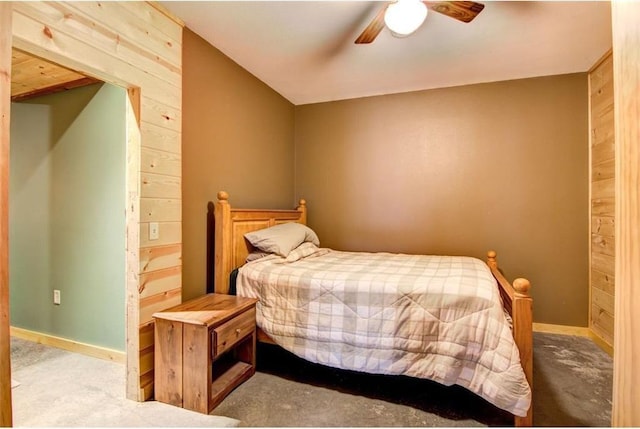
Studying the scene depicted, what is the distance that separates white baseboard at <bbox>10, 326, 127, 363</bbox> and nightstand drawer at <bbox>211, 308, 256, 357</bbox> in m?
1.09

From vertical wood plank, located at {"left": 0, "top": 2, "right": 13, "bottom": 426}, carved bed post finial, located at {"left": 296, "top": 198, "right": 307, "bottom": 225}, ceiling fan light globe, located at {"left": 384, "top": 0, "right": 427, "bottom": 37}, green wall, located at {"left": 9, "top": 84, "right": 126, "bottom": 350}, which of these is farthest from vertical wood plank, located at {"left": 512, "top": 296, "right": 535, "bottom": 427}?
green wall, located at {"left": 9, "top": 84, "right": 126, "bottom": 350}

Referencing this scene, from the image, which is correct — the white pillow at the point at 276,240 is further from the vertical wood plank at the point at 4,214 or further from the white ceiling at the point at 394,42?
the vertical wood plank at the point at 4,214

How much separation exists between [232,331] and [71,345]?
1.69 m

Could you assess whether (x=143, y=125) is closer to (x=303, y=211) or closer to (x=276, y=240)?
(x=276, y=240)

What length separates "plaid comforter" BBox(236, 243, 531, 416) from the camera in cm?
156

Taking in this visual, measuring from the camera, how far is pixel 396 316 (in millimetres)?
1796

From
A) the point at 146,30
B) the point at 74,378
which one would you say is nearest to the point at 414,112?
the point at 146,30

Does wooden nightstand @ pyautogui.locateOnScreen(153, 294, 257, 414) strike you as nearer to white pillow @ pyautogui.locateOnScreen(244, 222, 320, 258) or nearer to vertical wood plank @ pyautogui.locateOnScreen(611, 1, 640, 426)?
white pillow @ pyautogui.locateOnScreen(244, 222, 320, 258)

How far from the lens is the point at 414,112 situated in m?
3.42

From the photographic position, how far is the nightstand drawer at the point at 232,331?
179cm

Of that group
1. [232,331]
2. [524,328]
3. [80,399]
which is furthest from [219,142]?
[524,328]

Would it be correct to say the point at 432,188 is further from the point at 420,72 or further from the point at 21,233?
the point at 21,233

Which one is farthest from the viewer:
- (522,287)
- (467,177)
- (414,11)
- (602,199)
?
(467,177)

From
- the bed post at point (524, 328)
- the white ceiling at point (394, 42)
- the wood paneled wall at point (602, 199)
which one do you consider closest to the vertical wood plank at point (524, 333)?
the bed post at point (524, 328)
